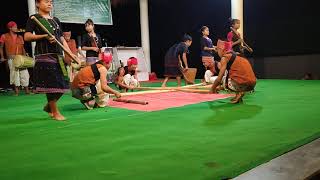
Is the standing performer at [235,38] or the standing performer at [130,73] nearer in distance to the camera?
the standing performer at [235,38]

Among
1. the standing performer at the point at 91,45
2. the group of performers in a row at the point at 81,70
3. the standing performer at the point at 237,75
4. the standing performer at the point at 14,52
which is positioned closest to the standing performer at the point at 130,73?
the group of performers in a row at the point at 81,70

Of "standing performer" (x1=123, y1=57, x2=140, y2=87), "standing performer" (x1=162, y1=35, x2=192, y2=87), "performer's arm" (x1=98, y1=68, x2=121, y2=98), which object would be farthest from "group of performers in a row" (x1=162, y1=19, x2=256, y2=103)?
"performer's arm" (x1=98, y1=68, x2=121, y2=98)

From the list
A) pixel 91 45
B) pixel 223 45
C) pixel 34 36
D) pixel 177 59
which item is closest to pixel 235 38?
pixel 223 45

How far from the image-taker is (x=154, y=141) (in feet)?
9.04

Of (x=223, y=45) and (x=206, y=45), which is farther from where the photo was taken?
(x=206, y=45)

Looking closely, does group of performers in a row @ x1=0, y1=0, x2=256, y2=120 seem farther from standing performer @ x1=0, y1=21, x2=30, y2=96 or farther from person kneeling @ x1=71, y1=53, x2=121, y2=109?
standing performer @ x1=0, y1=21, x2=30, y2=96

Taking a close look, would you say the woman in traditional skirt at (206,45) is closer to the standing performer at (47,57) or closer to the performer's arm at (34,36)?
the standing performer at (47,57)

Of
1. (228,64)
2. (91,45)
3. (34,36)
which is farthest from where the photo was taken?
(91,45)

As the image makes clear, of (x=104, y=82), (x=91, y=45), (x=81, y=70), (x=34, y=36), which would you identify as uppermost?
(x=34, y=36)

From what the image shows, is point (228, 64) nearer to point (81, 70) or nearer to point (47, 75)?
point (81, 70)

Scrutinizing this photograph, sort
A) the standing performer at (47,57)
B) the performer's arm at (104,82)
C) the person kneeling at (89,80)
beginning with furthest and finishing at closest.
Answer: the person kneeling at (89,80) → the performer's arm at (104,82) → the standing performer at (47,57)

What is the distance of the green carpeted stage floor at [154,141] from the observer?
6.70 feet

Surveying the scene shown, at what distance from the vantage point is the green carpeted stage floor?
2.04 meters

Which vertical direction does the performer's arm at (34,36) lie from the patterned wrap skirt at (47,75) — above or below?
above
